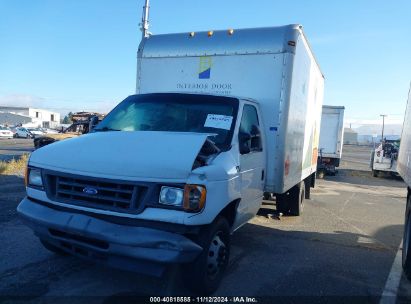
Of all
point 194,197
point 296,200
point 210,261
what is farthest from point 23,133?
point 194,197

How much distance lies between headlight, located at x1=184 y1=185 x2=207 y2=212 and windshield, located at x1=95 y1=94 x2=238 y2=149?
1080mm

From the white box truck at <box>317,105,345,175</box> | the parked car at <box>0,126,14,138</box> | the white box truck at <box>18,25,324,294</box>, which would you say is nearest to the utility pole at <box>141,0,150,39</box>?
the white box truck at <box>317,105,345,175</box>

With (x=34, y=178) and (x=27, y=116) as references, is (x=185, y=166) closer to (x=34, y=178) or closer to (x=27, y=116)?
(x=34, y=178)

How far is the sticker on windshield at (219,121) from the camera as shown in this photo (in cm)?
491

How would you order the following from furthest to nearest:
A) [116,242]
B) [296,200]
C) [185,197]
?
1. [296,200]
2. [185,197]
3. [116,242]

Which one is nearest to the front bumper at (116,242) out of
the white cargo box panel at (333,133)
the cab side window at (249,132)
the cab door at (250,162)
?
the cab door at (250,162)

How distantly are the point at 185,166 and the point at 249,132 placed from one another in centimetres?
180

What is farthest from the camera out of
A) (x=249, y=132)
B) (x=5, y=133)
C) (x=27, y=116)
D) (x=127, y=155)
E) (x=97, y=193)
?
(x=27, y=116)

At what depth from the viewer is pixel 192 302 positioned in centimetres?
408

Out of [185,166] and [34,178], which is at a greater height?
[185,166]

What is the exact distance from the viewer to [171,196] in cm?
370

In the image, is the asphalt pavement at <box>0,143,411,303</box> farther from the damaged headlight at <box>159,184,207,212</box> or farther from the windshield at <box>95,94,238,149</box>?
the windshield at <box>95,94,238,149</box>

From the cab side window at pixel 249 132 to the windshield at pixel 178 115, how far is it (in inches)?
7.6

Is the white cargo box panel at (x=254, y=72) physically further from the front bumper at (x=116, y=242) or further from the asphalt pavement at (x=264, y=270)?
the front bumper at (x=116, y=242)
